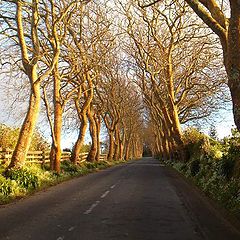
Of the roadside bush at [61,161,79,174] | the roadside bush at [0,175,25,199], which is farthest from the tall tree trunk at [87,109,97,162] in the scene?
the roadside bush at [0,175,25,199]

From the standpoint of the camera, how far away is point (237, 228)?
861cm

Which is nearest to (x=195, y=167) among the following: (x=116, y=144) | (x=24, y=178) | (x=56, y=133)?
(x=56, y=133)

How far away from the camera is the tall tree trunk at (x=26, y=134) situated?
56.5 feet

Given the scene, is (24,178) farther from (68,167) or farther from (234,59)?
(68,167)

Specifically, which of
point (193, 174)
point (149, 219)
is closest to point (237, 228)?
point (149, 219)

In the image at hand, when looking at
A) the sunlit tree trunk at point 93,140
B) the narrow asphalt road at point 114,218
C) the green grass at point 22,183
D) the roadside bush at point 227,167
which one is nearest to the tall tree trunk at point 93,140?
the sunlit tree trunk at point 93,140

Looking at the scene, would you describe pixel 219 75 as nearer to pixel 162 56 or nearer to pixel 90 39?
pixel 162 56

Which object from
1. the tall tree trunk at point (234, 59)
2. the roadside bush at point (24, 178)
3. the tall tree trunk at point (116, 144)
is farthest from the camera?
the tall tree trunk at point (116, 144)

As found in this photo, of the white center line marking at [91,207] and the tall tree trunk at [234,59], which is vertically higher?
the tall tree trunk at [234,59]

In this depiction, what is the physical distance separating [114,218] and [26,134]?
8968 millimetres

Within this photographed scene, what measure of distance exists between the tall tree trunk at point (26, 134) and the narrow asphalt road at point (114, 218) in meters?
3.13

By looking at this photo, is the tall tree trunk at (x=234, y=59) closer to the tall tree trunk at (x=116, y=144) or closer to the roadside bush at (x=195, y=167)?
the roadside bush at (x=195, y=167)

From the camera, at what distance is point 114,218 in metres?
9.77

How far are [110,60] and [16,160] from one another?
81.3 ft
